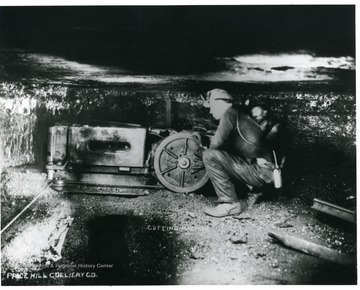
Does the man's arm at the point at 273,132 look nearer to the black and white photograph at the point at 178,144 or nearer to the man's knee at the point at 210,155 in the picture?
the black and white photograph at the point at 178,144

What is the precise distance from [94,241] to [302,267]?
1.46 m

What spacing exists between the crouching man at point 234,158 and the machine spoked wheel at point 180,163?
97 millimetres

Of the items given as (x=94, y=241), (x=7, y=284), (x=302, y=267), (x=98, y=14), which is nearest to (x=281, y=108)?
(x=302, y=267)

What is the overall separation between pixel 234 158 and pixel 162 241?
78cm

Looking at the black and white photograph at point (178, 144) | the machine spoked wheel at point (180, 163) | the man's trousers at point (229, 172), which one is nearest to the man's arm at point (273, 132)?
the black and white photograph at point (178, 144)

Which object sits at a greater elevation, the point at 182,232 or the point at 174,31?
the point at 174,31

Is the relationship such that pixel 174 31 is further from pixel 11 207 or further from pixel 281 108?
pixel 11 207

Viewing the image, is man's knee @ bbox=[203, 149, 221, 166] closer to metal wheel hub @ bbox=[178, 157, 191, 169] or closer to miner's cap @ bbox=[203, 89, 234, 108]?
metal wheel hub @ bbox=[178, 157, 191, 169]

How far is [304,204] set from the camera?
2.50 metres

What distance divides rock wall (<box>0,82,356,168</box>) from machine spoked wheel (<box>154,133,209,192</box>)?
0.43 feet

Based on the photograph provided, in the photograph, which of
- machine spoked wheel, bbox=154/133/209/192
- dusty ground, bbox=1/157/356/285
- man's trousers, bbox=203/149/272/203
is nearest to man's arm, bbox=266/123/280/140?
man's trousers, bbox=203/149/272/203

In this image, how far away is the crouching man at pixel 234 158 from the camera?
8.02 ft

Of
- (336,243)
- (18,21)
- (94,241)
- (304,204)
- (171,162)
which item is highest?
A: (18,21)

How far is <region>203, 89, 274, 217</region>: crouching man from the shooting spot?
8.02ft
